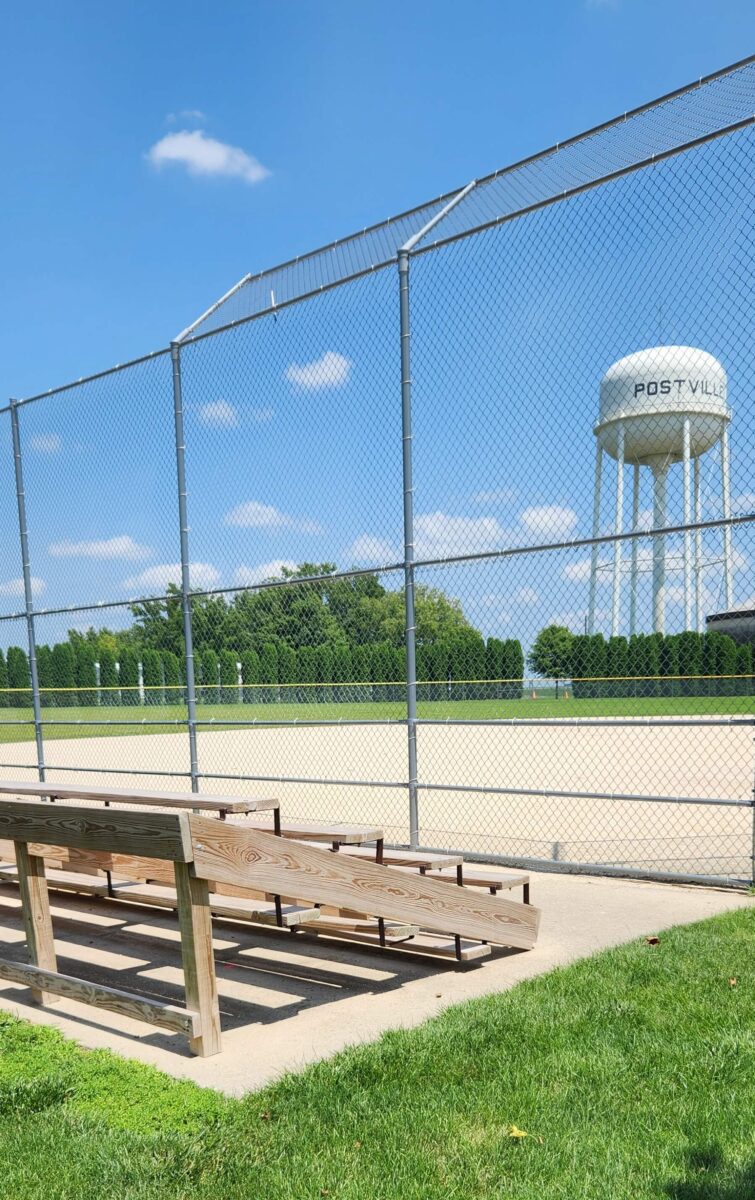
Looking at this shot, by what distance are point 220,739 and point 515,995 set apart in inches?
1049

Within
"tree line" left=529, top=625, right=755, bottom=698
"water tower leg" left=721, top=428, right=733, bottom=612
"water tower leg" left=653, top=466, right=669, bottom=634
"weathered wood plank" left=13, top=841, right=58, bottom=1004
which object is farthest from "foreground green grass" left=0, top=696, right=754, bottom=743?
"weathered wood plank" left=13, top=841, right=58, bottom=1004

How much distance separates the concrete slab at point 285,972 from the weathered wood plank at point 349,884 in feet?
0.77

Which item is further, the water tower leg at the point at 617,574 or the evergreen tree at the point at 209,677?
the evergreen tree at the point at 209,677

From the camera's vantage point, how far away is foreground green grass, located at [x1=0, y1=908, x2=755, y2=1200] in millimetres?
2758

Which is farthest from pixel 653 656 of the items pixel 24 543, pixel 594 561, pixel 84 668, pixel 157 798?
pixel 84 668

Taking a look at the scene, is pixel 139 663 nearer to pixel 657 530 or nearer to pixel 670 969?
pixel 657 530

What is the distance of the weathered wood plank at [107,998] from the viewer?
3770mm

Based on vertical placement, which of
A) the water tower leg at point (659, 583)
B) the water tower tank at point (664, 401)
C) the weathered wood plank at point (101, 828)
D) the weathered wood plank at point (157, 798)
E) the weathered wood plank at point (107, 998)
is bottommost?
the weathered wood plank at point (107, 998)

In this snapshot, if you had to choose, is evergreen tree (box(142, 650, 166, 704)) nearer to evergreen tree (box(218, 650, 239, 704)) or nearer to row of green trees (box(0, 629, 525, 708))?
row of green trees (box(0, 629, 525, 708))

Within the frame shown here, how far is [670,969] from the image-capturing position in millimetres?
4496

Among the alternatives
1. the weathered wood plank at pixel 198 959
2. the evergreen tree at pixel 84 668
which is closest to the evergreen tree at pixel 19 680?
the evergreen tree at pixel 84 668

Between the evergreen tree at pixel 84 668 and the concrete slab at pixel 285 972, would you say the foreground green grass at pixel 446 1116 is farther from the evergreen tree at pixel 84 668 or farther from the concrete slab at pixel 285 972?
the evergreen tree at pixel 84 668

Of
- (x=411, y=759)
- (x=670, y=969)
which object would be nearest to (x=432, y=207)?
(x=411, y=759)

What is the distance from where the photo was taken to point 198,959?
150 inches
